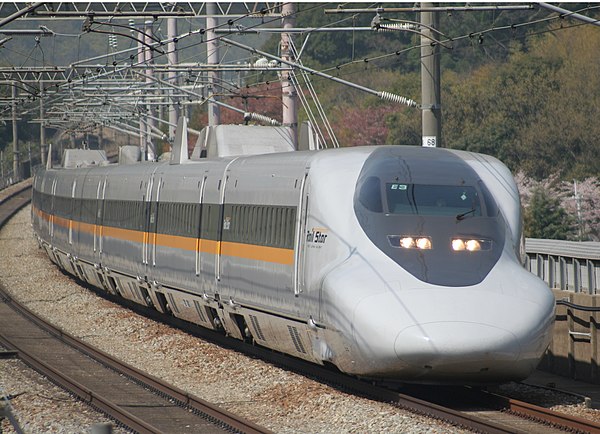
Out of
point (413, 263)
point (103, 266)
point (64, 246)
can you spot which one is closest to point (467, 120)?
point (64, 246)

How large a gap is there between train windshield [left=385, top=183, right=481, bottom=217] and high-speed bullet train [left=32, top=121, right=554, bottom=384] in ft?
0.06

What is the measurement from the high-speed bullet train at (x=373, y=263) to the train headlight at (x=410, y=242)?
0.04 feet

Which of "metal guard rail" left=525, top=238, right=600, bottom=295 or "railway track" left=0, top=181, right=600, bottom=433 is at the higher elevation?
"metal guard rail" left=525, top=238, right=600, bottom=295

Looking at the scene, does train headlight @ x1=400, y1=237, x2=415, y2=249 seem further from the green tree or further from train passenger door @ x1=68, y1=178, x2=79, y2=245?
the green tree

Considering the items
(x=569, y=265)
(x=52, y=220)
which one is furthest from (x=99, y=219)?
(x=569, y=265)

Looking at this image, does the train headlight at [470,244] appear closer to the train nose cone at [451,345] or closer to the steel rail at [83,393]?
the train nose cone at [451,345]

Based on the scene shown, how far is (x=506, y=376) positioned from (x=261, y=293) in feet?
15.5

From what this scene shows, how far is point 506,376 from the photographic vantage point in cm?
1342

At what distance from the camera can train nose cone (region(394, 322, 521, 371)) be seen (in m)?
12.8

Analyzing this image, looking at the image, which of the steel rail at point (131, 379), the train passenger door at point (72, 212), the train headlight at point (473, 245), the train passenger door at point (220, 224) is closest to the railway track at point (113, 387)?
the steel rail at point (131, 379)

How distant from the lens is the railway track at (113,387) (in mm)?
13781

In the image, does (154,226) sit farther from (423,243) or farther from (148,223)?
(423,243)

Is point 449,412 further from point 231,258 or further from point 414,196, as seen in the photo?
point 231,258

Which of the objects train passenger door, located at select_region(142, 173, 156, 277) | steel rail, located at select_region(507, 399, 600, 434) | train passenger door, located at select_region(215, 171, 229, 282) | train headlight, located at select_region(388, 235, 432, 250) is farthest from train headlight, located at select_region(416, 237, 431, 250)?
train passenger door, located at select_region(142, 173, 156, 277)
